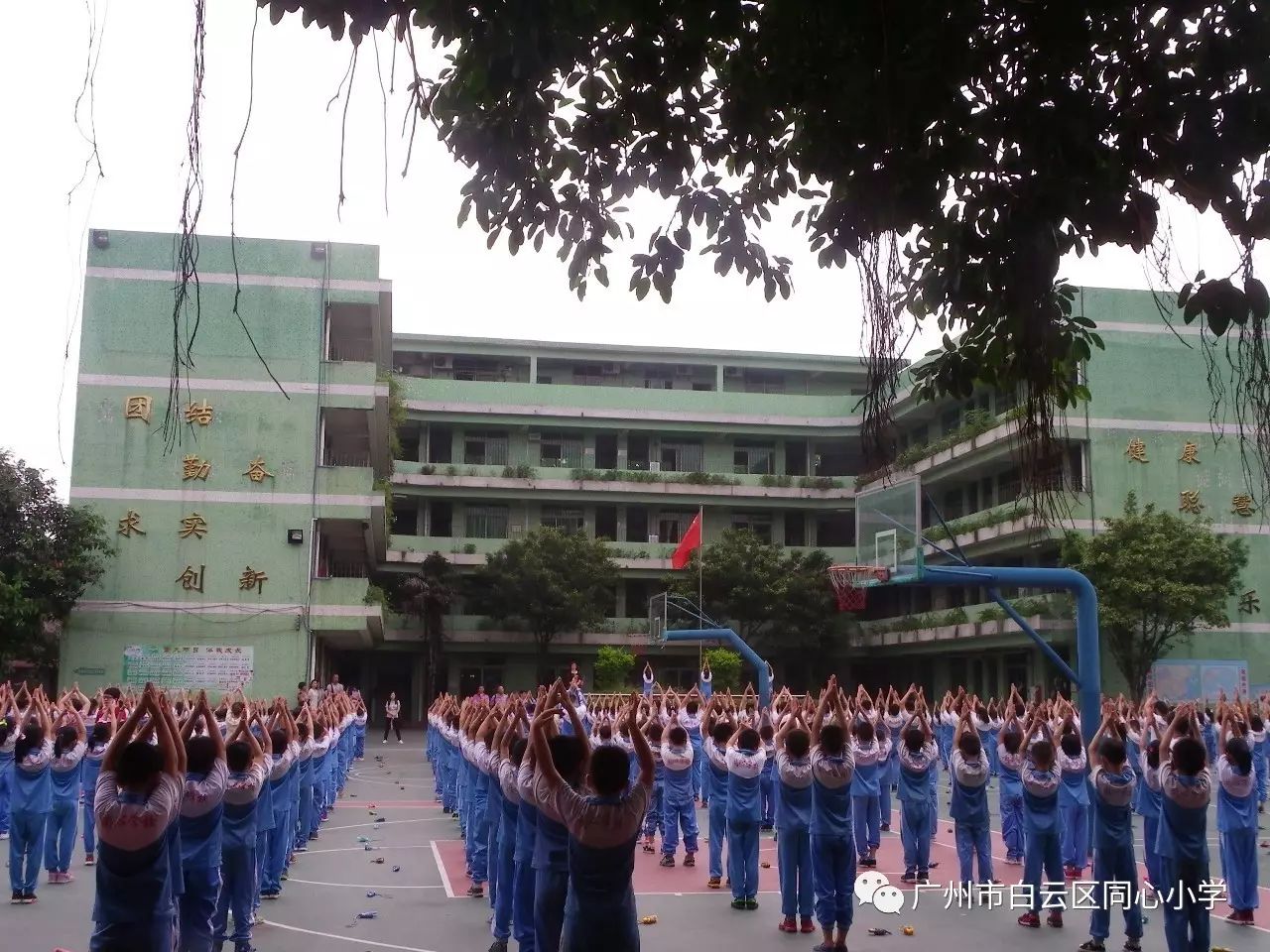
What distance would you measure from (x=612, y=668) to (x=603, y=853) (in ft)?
88.8

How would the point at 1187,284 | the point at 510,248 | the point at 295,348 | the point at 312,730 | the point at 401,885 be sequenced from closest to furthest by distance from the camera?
the point at 1187,284
the point at 510,248
the point at 401,885
the point at 312,730
the point at 295,348

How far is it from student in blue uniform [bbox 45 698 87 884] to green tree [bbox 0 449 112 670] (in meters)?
15.2

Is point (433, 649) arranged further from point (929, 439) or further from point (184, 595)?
point (929, 439)

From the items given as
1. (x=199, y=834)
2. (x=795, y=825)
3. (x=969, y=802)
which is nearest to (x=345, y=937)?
(x=199, y=834)

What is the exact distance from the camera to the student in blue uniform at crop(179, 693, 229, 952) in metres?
6.07

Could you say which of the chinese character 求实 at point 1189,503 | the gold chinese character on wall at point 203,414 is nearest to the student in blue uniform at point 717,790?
the gold chinese character on wall at point 203,414

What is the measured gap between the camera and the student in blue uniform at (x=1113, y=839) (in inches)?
285

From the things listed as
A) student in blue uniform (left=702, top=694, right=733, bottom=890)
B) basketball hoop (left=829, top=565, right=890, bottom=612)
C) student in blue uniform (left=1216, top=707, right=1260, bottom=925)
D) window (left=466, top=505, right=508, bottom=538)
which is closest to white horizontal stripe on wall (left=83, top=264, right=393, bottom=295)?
window (left=466, top=505, right=508, bottom=538)

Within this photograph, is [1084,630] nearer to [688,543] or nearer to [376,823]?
[376,823]

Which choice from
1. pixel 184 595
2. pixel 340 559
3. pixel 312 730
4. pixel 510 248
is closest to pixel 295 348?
pixel 184 595

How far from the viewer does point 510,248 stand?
560 cm

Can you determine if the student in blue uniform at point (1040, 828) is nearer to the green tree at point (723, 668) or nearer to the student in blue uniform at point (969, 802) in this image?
the student in blue uniform at point (969, 802)

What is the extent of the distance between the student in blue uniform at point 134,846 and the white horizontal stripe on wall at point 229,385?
2143 centimetres

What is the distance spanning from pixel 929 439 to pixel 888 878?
25.3m
